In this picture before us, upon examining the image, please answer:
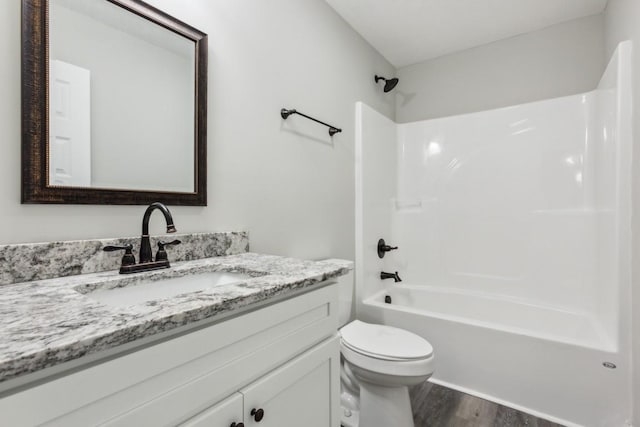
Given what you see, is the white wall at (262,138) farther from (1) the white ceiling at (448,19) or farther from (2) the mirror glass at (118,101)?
(1) the white ceiling at (448,19)

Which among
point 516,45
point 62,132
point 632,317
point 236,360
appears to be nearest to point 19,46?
point 62,132

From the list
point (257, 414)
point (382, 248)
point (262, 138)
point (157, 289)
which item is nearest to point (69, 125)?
point (157, 289)

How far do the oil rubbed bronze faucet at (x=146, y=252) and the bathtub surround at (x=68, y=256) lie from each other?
0.03 m

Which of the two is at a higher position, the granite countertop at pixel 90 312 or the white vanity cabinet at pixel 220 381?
the granite countertop at pixel 90 312

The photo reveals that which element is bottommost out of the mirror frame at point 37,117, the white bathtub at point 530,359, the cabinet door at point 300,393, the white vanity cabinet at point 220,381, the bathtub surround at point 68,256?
the white bathtub at point 530,359

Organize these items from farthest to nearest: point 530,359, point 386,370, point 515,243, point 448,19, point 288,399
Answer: point 515,243
point 448,19
point 530,359
point 386,370
point 288,399

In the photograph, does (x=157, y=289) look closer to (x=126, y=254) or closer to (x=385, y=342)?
(x=126, y=254)

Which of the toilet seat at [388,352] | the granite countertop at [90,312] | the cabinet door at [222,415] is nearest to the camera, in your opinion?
the granite countertop at [90,312]

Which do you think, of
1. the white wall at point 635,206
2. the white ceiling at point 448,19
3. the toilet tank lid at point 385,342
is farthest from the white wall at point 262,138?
the white wall at point 635,206

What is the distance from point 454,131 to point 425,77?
0.63 metres

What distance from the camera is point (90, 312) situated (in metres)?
0.59

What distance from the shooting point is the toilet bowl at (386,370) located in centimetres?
140

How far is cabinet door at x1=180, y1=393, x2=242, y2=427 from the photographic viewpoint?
0.64m

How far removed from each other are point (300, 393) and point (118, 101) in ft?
3.69
